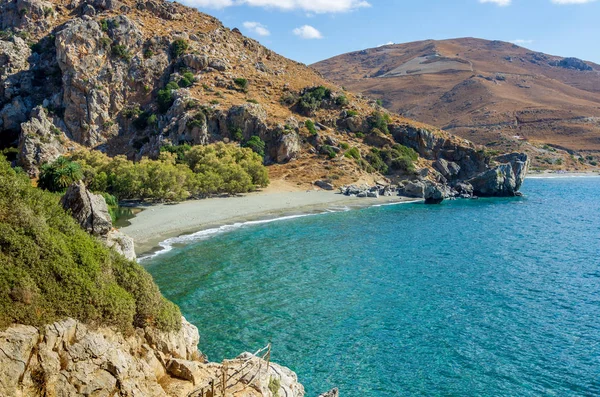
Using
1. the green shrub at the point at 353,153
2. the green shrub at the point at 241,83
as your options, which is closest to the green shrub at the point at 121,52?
the green shrub at the point at 241,83

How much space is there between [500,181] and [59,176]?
69.4 m

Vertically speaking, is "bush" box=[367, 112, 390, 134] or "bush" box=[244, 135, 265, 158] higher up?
"bush" box=[367, 112, 390, 134]

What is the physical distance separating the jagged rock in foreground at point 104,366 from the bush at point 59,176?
136 feet

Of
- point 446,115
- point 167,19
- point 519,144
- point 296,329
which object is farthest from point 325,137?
point 446,115

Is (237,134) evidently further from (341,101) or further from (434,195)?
(434,195)

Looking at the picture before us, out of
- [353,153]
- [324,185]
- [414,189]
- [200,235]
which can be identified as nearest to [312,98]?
[353,153]

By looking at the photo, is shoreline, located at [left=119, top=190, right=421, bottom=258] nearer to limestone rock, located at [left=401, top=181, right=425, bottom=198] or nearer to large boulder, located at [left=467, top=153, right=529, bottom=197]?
limestone rock, located at [left=401, top=181, right=425, bottom=198]

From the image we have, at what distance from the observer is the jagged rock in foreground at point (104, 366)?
8.52 meters

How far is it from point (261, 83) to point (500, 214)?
59472 millimetres

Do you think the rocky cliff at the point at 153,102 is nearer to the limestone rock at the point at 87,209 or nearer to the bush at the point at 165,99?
the bush at the point at 165,99

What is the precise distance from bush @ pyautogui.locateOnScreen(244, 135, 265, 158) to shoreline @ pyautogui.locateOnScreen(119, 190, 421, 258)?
47.2 ft

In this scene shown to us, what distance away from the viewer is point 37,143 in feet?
226

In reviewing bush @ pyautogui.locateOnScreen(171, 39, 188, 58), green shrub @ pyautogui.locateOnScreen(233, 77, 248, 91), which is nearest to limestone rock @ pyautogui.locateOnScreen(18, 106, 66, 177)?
bush @ pyautogui.locateOnScreen(171, 39, 188, 58)

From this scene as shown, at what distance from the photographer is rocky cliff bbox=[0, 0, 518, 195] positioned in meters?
77.8
